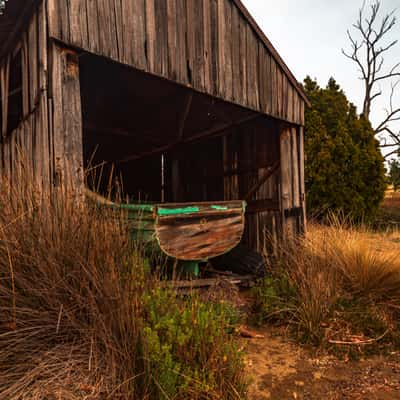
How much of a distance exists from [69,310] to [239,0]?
5.36 metres

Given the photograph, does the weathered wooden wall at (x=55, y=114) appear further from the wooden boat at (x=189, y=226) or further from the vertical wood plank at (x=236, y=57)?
the vertical wood plank at (x=236, y=57)

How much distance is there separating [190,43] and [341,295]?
166 inches

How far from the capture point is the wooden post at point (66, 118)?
3234 millimetres

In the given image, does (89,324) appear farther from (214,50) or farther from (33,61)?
(214,50)

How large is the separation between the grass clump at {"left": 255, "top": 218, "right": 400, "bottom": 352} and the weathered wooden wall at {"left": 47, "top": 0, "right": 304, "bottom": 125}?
2.85 meters

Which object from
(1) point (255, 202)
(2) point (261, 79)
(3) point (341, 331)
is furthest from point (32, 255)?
(1) point (255, 202)

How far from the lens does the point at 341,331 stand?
3.56 metres

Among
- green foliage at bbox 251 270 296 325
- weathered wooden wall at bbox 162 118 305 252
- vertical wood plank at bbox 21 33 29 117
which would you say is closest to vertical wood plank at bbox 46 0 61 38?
vertical wood plank at bbox 21 33 29 117

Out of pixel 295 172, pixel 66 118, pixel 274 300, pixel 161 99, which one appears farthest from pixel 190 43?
pixel 274 300

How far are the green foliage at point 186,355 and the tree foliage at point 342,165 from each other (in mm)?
9086

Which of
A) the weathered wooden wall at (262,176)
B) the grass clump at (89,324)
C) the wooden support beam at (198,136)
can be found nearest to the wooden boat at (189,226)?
the weathered wooden wall at (262,176)

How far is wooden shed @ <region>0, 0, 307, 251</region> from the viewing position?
3.33m

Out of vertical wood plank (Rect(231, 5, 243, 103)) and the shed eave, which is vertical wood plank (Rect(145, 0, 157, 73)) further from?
the shed eave

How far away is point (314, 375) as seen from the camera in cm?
281
